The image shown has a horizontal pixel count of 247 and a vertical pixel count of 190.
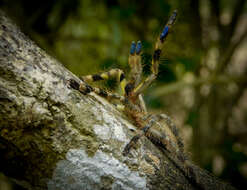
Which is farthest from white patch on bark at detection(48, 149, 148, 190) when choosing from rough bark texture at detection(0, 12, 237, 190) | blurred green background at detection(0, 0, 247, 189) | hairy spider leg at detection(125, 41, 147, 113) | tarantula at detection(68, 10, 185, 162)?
blurred green background at detection(0, 0, 247, 189)

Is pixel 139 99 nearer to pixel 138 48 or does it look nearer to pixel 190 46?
pixel 138 48

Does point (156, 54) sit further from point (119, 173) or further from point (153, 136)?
point (119, 173)

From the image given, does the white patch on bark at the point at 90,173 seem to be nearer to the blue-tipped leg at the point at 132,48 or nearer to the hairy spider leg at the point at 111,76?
the hairy spider leg at the point at 111,76

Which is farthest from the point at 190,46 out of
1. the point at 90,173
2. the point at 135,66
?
the point at 90,173

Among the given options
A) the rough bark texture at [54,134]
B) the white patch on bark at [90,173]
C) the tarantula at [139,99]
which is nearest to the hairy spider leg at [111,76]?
the tarantula at [139,99]

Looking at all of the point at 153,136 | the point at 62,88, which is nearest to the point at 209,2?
the point at 153,136
